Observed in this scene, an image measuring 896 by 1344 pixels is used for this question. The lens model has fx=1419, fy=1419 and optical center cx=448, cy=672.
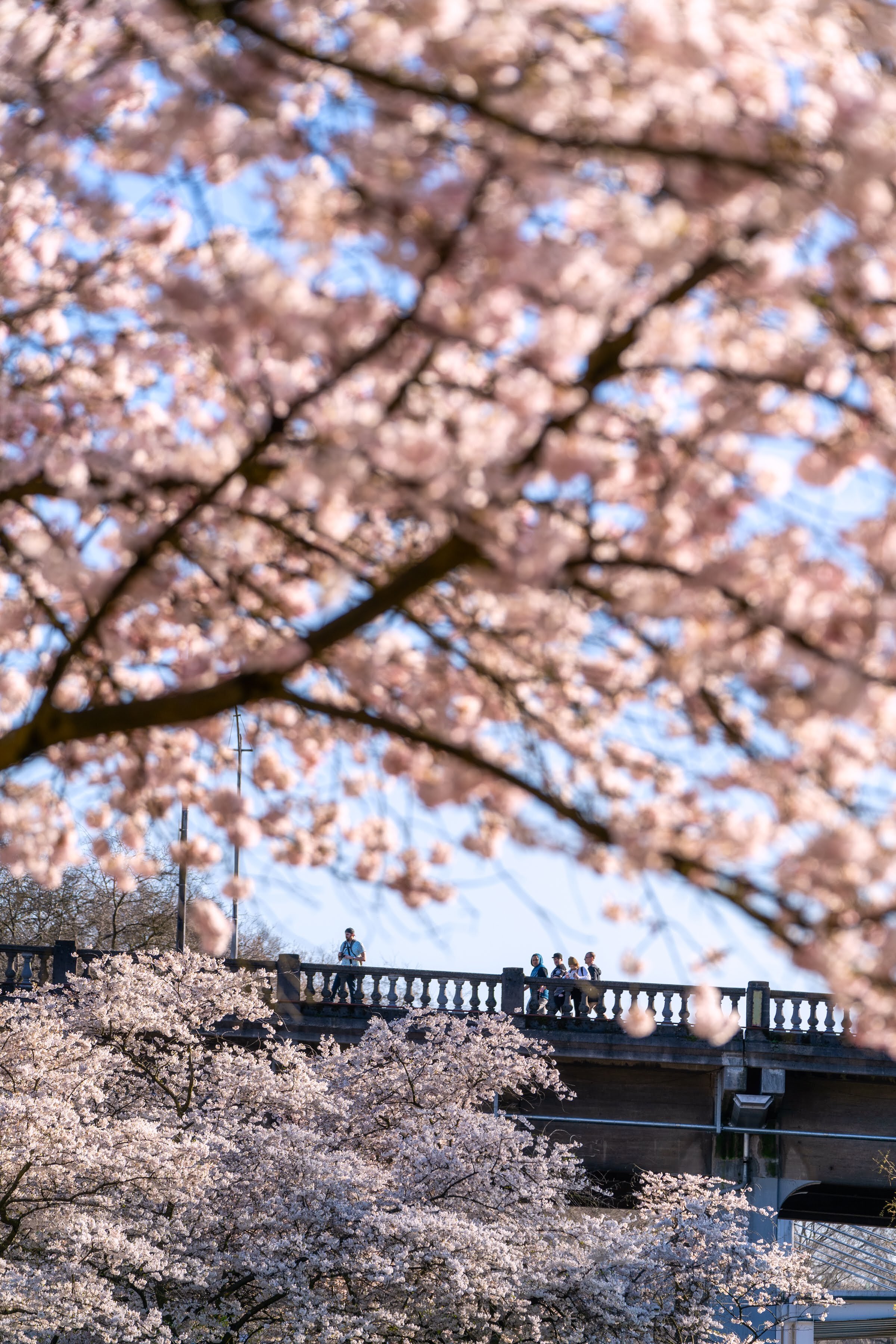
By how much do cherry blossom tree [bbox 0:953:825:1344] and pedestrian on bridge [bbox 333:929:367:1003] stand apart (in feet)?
12.2

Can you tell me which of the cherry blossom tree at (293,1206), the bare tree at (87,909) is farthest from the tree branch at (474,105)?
the bare tree at (87,909)

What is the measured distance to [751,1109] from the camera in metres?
23.4

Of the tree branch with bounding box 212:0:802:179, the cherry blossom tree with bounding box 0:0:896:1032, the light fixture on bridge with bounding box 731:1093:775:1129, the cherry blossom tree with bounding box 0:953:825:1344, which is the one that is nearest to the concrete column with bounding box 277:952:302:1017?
the cherry blossom tree with bounding box 0:953:825:1344

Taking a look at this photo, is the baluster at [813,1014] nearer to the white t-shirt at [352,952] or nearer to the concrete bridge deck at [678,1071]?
the concrete bridge deck at [678,1071]

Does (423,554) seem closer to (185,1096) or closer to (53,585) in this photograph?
(53,585)

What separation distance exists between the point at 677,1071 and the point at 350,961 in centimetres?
596

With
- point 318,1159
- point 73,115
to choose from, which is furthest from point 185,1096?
point 73,115

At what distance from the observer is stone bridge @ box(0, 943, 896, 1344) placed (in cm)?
2353

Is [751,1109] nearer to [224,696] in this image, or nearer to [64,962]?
[64,962]

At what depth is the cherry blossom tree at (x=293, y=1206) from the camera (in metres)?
15.5

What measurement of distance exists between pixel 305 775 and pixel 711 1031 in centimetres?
264

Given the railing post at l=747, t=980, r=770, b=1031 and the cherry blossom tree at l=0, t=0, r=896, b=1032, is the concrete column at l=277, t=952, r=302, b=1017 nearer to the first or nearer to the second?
the railing post at l=747, t=980, r=770, b=1031

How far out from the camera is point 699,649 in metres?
4.92

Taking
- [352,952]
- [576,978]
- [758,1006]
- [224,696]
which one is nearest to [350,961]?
[352,952]
